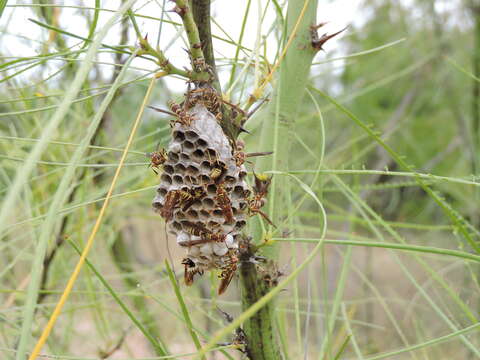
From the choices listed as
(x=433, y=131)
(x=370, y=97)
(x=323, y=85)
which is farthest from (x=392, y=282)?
(x=323, y=85)

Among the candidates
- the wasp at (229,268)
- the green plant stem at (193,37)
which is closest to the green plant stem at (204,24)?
the green plant stem at (193,37)

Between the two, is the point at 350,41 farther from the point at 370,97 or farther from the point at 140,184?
the point at 140,184

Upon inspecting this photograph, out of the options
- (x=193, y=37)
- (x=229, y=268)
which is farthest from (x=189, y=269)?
(x=193, y=37)

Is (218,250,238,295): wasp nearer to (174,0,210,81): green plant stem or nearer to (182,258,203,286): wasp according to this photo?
(182,258,203,286): wasp

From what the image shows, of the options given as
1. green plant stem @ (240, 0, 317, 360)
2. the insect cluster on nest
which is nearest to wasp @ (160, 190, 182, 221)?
the insect cluster on nest

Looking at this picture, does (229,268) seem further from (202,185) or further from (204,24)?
(204,24)

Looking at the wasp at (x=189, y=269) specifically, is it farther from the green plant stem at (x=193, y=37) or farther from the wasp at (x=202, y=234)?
the green plant stem at (x=193, y=37)
